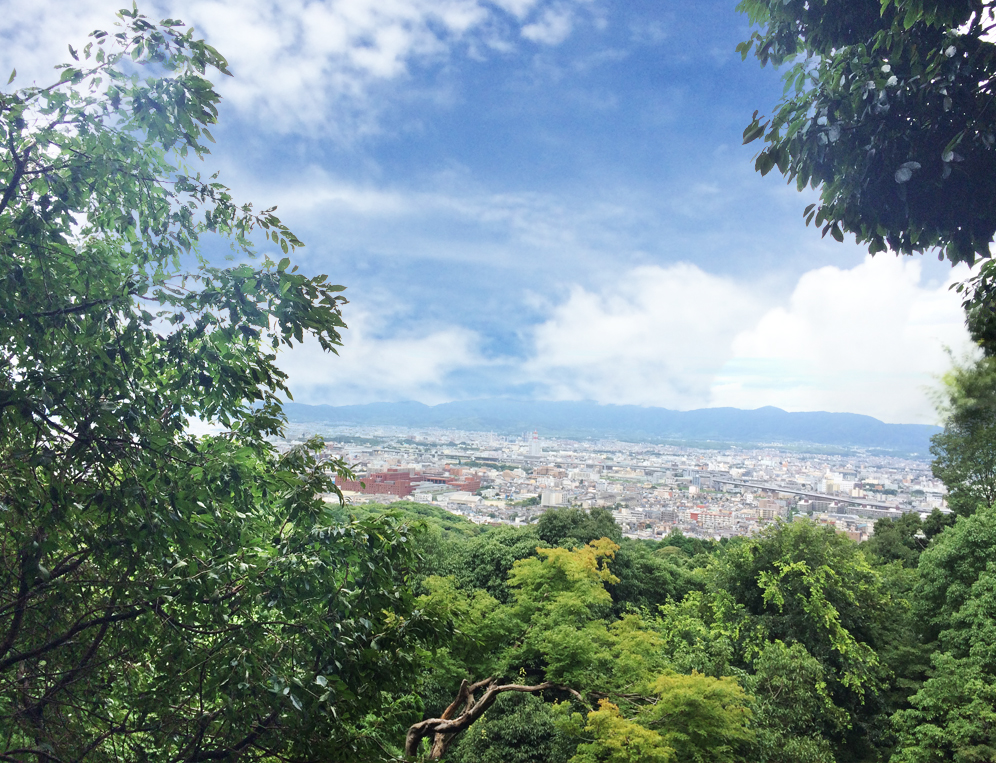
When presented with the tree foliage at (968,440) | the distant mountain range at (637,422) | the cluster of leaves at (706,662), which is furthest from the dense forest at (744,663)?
the distant mountain range at (637,422)

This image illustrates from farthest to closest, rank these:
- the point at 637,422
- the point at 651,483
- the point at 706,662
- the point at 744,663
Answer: the point at 637,422 → the point at 651,483 → the point at 744,663 → the point at 706,662

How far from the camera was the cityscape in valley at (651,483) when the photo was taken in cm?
2297

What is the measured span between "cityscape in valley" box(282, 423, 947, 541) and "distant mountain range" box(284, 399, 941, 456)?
129 inches

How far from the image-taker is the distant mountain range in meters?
42.1

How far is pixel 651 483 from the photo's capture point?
40.7m

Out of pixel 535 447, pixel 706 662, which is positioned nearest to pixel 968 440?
pixel 706 662

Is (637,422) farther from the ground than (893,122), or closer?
closer

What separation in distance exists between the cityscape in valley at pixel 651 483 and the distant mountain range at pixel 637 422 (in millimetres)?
3279

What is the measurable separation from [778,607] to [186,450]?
1085cm

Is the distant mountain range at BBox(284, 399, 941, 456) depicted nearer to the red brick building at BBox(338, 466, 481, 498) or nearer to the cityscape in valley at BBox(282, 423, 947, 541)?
the cityscape in valley at BBox(282, 423, 947, 541)

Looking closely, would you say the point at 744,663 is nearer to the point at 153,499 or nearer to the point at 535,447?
the point at 153,499

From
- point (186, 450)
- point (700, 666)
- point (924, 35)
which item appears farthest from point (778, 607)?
point (186, 450)

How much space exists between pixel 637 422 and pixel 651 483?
5273 cm

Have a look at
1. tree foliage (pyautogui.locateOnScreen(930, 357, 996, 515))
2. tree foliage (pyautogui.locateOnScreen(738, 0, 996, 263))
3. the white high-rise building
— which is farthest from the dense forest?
the white high-rise building
